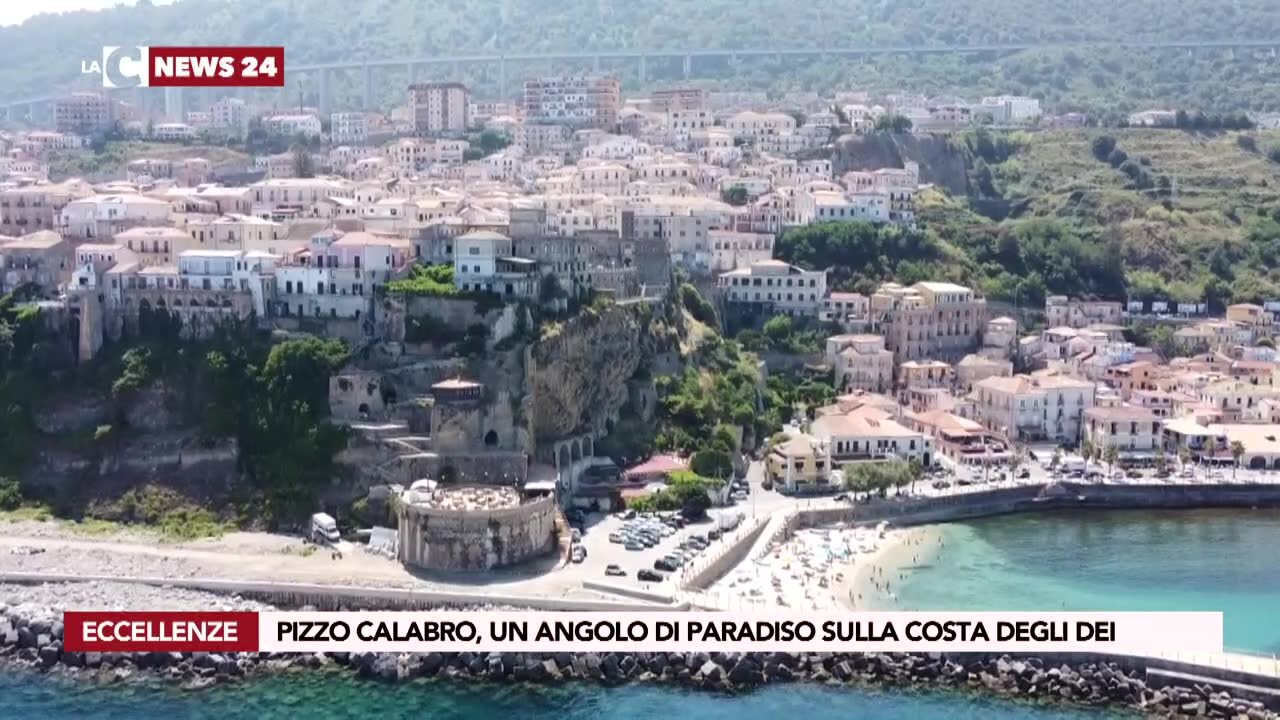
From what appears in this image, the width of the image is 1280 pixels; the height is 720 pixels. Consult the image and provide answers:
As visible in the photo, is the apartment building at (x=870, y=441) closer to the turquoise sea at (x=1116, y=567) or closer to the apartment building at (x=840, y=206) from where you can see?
the turquoise sea at (x=1116, y=567)

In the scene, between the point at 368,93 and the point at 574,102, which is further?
the point at 368,93

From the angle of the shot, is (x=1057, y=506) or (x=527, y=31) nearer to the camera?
(x=1057, y=506)

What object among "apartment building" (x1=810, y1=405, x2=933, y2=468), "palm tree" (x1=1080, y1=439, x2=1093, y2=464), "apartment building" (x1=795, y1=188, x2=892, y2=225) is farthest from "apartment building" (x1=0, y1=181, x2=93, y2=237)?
"palm tree" (x1=1080, y1=439, x2=1093, y2=464)

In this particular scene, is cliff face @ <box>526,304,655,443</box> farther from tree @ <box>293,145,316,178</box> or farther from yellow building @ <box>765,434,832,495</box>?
tree @ <box>293,145,316,178</box>

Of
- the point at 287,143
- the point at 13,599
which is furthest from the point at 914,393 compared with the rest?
the point at 287,143

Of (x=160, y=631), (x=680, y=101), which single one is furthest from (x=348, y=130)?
(x=160, y=631)

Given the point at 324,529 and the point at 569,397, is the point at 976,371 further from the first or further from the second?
the point at 324,529

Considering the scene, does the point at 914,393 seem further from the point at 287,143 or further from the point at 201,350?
the point at 287,143
